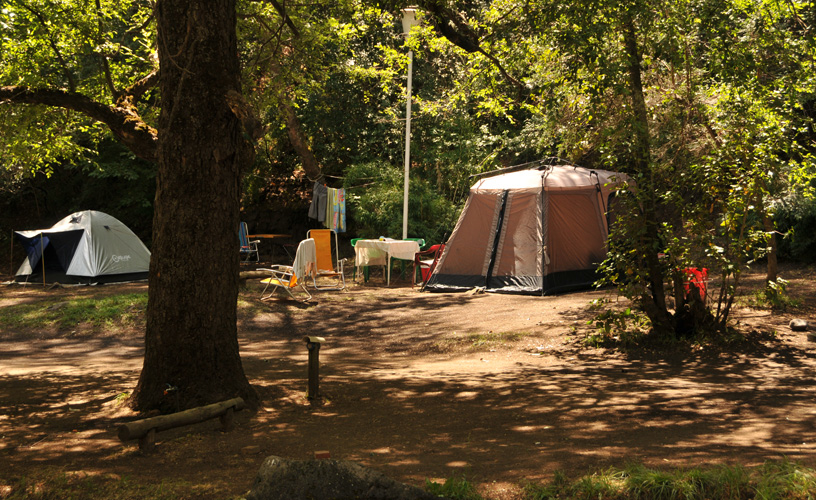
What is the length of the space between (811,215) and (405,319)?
9.06m

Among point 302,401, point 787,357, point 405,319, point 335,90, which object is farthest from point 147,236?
point 787,357

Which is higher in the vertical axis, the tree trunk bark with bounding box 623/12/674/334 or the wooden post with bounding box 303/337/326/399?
the tree trunk bark with bounding box 623/12/674/334

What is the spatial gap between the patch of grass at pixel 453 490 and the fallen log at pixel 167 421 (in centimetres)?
165

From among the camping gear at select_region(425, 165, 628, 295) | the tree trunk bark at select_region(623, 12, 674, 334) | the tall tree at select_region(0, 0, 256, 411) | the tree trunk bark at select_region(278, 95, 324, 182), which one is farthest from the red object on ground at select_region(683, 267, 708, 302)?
the tree trunk bark at select_region(278, 95, 324, 182)

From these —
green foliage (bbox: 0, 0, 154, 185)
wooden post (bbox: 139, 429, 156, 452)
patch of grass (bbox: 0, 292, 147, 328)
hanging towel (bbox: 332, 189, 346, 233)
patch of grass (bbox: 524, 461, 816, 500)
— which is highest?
green foliage (bbox: 0, 0, 154, 185)

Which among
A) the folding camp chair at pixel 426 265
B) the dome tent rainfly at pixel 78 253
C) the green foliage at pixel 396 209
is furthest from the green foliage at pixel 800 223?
the dome tent rainfly at pixel 78 253

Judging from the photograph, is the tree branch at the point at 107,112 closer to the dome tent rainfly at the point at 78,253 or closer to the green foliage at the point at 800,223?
the dome tent rainfly at the point at 78,253

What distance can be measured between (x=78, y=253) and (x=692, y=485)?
13.5 metres

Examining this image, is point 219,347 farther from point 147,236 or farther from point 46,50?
point 147,236

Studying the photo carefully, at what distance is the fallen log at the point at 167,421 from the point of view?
3.81m

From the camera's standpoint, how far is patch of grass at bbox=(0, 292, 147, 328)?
9.54m

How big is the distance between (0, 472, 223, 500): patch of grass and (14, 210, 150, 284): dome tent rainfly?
36.6 ft

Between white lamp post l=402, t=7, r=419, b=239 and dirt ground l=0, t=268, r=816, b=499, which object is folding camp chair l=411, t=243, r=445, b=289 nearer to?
white lamp post l=402, t=7, r=419, b=239

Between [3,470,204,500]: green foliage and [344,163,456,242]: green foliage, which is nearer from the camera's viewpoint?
[3,470,204,500]: green foliage
